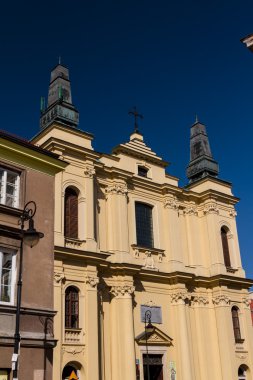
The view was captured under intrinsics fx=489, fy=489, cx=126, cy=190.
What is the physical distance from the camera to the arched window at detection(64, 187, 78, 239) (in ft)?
83.4

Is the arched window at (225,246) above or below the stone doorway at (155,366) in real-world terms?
above

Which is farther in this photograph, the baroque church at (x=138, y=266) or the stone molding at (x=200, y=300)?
the stone molding at (x=200, y=300)

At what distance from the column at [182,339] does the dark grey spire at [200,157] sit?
982 centimetres

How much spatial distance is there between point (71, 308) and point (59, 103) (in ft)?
38.4

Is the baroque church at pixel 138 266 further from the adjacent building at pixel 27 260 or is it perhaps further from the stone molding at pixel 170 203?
the adjacent building at pixel 27 260

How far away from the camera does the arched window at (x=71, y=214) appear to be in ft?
83.4

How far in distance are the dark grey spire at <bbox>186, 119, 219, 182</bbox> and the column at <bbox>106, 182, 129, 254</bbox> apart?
28.3 feet

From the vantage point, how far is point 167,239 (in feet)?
101

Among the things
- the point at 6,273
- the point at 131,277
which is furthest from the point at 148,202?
the point at 6,273

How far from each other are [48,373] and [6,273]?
2973 mm

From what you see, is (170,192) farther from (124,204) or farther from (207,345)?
(207,345)

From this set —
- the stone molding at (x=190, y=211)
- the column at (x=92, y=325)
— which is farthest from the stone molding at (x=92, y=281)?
the stone molding at (x=190, y=211)

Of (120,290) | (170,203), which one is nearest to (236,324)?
(170,203)

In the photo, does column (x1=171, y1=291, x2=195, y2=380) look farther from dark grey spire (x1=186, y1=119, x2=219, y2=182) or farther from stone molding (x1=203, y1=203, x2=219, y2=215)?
dark grey spire (x1=186, y1=119, x2=219, y2=182)
